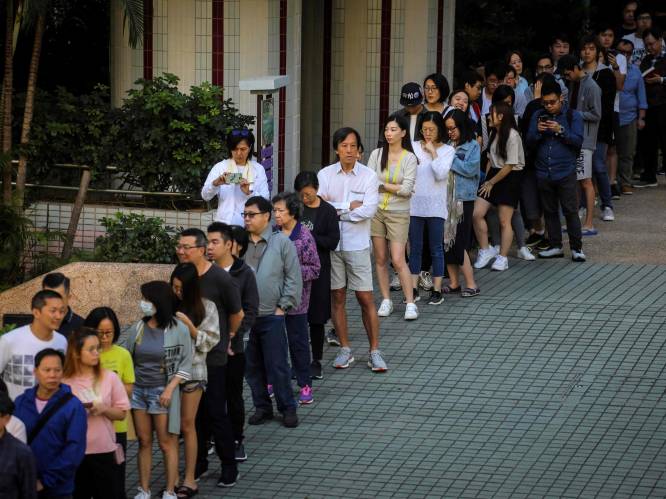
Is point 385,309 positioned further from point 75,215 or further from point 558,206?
point 75,215

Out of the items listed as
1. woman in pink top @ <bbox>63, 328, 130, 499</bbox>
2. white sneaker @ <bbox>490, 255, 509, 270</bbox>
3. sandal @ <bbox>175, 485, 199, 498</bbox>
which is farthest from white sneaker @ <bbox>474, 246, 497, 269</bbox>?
woman in pink top @ <bbox>63, 328, 130, 499</bbox>

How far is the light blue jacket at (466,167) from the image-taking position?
13453mm

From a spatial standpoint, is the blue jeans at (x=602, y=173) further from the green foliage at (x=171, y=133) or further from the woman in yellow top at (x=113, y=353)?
the woman in yellow top at (x=113, y=353)

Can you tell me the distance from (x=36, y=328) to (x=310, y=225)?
3161 millimetres

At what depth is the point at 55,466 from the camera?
7.62 meters

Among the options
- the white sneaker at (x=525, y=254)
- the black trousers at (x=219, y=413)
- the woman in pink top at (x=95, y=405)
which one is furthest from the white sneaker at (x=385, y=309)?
the woman in pink top at (x=95, y=405)

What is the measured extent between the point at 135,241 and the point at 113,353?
526cm

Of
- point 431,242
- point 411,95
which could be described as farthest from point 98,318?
point 411,95

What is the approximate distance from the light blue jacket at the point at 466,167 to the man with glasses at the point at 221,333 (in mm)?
4678

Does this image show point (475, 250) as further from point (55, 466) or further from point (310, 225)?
point (55, 466)

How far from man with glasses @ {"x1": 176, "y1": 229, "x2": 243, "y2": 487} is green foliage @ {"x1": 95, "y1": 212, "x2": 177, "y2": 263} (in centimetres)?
425

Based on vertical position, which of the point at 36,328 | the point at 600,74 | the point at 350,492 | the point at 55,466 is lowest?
the point at 350,492

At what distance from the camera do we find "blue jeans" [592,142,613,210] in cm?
1631

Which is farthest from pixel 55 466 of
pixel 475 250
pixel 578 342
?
pixel 475 250
